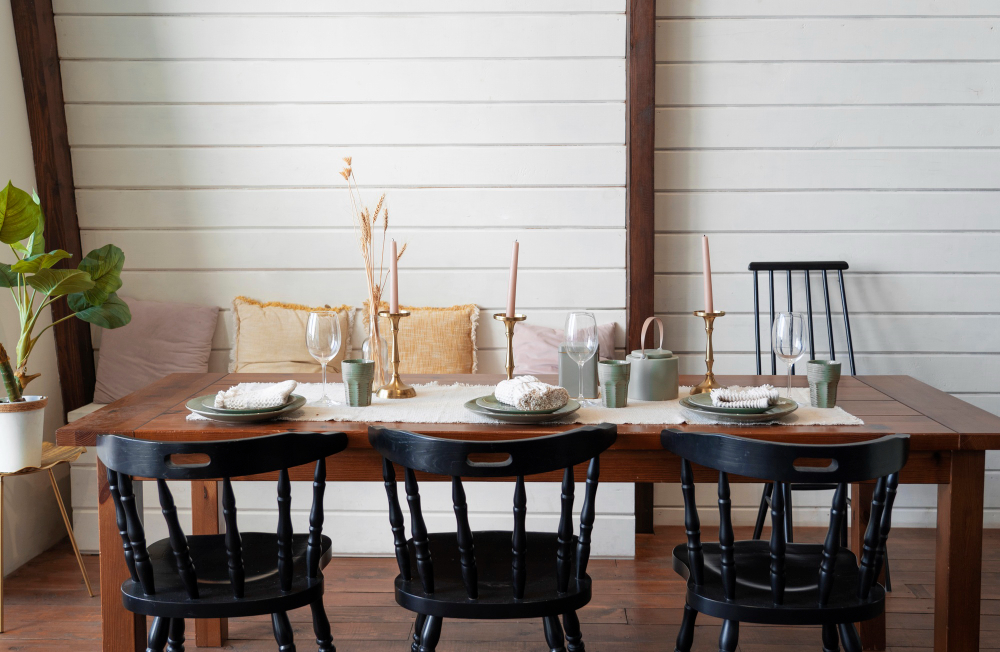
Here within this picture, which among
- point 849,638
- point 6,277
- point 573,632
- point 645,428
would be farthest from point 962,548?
point 6,277

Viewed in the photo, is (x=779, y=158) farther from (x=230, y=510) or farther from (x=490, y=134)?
(x=230, y=510)

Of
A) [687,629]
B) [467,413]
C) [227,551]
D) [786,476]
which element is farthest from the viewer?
[467,413]

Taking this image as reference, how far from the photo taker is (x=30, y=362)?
10.00 ft

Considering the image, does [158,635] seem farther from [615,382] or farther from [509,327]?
[615,382]

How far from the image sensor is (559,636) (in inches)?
65.3

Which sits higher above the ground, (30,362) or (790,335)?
(790,335)

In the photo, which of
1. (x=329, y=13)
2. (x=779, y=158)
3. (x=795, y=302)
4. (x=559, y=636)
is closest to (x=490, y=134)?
(x=329, y=13)

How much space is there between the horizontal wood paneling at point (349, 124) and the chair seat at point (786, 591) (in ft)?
6.24

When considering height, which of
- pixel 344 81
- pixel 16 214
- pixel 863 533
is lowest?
pixel 863 533

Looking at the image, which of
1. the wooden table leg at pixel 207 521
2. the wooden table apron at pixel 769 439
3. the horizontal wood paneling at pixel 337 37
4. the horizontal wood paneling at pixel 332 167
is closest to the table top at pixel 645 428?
the wooden table apron at pixel 769 439

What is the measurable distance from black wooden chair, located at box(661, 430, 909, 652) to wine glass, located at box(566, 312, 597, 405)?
36 cm

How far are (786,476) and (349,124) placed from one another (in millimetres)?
2358

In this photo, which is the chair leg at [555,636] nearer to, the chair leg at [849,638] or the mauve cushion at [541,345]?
the chair leg at [849,638]

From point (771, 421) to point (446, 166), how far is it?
1.88 meters
